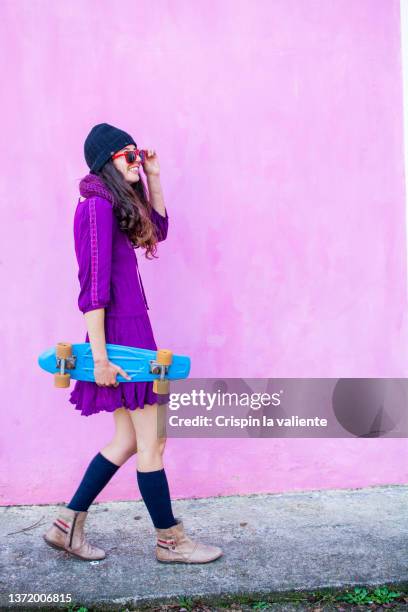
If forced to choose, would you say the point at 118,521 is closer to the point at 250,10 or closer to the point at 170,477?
the point at 170,477

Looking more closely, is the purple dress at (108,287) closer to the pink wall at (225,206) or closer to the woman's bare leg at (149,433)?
the woman's bare leg at (149,433)

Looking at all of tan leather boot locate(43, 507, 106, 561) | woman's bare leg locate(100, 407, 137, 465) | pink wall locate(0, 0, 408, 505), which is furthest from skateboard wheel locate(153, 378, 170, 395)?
pink wall locate(0, 0, 408, 505)

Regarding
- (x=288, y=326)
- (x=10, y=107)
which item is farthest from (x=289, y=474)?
(x=10, y=107)

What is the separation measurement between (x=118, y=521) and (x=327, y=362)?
133cm

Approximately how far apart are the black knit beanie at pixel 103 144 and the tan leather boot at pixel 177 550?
1525 millimetres

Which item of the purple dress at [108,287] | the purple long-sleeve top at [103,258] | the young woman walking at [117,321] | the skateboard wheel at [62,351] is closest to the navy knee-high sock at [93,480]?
the young woman walking at [117,321]

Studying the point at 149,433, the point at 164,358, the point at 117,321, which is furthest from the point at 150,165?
the point at 149,433

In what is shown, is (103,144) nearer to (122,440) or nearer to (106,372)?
(106,372)

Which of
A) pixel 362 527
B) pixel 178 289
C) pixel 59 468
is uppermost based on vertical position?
pixel 178 289

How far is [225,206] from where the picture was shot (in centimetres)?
338

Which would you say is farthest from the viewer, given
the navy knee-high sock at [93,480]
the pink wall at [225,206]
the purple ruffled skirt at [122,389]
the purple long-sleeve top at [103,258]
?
the pink wall at [225,206]

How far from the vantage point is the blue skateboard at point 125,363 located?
8.30ft

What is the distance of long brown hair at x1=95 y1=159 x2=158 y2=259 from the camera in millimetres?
2564

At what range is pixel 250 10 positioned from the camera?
11.0 ft
